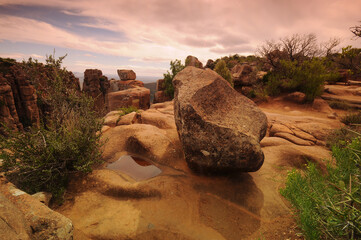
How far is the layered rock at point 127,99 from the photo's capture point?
17.2 metres

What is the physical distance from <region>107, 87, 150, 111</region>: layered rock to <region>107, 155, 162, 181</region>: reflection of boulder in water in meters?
12.2

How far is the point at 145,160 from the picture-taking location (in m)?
5.91

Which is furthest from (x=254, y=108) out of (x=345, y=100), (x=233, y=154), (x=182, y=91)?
(x=345, y=100)

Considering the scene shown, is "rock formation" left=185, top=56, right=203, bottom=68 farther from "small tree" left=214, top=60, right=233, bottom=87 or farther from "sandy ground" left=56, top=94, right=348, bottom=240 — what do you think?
"sandy ground" left=56, top=94, right=348, bottom=240

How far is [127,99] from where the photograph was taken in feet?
57.9

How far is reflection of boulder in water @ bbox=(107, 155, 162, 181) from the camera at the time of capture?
204 inches

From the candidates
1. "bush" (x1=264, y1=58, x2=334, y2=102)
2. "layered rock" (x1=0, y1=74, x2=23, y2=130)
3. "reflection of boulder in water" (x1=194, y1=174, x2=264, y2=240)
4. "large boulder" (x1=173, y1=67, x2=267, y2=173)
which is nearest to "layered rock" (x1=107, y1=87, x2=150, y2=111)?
"bush" (x1=264, y1=58, x2=334, y2=102)

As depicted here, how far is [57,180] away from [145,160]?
250 centimetres

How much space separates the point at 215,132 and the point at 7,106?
102ft

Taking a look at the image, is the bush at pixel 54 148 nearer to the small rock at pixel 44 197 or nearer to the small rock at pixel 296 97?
the small rock at pixel 44 197

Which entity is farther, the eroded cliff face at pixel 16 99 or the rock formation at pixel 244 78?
the eroded cliff face at pixel 16 99

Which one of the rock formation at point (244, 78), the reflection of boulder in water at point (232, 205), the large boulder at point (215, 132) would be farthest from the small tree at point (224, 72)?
the reflection of boulder in water at point (232, 205)

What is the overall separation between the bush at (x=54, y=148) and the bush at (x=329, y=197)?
15.3ft

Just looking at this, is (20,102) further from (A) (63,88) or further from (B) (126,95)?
(A) (63,88)
